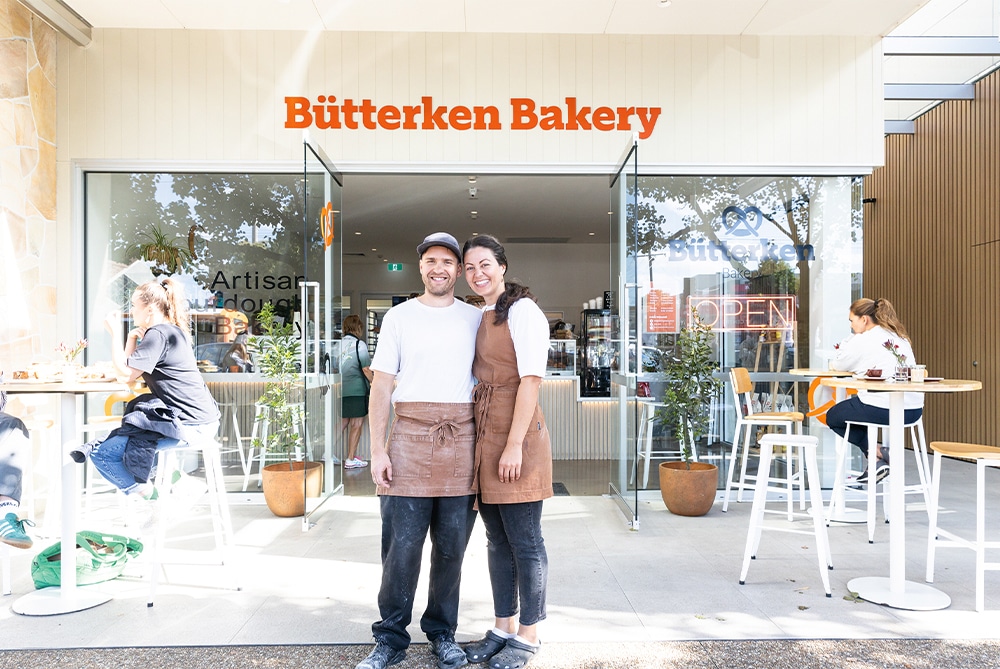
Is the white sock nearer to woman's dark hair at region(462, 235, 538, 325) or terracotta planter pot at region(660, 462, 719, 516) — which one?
woman's dark hair at region(462, 235, 538, 325)

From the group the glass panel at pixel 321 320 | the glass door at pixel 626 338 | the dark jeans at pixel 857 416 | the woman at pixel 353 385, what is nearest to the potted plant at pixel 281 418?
the glass panel at pixel 321 320

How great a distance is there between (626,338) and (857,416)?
1.53m

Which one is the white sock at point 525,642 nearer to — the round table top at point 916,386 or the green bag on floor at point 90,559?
the round table top at point 916,386

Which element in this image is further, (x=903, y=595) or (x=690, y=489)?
(x=690, y=489)

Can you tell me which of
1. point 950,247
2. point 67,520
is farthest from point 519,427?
point 950,247

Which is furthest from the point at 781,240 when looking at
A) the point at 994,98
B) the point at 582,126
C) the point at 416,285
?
the point at 416,285

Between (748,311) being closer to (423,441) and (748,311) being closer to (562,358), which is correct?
(562,358)

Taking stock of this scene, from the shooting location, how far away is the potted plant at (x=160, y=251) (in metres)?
5.77

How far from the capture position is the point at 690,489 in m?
4.99

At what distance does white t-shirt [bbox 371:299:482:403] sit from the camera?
8.37 feet

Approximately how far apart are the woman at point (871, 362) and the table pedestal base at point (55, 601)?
4273 mm

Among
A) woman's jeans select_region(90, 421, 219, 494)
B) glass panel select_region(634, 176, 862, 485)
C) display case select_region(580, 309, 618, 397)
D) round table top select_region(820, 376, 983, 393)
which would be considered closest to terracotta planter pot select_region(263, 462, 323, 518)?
woman's jeans select_region(90, 421, 219, 494)

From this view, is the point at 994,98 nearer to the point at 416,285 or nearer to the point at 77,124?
the point at 77,124

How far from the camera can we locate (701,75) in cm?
555
